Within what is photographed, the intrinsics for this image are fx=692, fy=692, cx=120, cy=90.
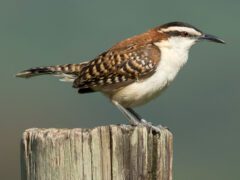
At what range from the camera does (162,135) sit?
521 centimetres

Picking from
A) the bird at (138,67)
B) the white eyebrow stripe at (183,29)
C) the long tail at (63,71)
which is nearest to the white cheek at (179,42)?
the bird at (138,67)

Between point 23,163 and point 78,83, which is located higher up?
point 78,83

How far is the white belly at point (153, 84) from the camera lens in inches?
336

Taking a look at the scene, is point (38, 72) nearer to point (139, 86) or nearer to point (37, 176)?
point (139, 86)

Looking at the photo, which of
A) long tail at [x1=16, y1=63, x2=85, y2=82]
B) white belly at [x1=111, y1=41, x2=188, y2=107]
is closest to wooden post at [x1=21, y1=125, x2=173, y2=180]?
white belly at [x1=111, y1=41, x2=188, y2=107]

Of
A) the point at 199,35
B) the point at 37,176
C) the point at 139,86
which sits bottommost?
the point at 37,176

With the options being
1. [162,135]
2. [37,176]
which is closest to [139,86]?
[162,135]

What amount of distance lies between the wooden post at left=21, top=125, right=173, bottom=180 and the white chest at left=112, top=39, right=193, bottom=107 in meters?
3.45

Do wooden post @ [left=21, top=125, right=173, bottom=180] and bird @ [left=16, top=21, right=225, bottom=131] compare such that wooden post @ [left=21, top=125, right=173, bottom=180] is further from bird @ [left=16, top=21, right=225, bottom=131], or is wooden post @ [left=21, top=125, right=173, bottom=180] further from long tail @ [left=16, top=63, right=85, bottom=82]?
long tail @ [left=16, top=63, right=85, bottom=82]

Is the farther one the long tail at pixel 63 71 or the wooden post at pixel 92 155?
the long tail at pixel 63 71

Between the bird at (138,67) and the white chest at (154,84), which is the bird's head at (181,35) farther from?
the white chest at (154,84)

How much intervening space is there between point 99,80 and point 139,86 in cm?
53

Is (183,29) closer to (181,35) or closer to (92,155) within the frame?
(181,35)

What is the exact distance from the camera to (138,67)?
871cm
